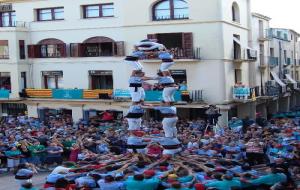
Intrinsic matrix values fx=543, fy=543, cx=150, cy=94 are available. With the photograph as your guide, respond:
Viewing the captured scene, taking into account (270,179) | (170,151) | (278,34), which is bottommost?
(270,179)

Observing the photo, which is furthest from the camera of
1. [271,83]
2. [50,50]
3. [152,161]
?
[271,83]

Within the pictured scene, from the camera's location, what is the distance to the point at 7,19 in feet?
158

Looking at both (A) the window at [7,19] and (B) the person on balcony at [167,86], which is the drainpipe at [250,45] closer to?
(A) the window at [7,19]

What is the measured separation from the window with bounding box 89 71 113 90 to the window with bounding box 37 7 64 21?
18.6 ft

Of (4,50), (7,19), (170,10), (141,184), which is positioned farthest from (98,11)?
(141,184)

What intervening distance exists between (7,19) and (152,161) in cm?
3084

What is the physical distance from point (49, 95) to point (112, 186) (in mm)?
28209

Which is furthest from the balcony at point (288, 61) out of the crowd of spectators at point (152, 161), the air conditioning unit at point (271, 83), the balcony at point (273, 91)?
the crowd of spectators at point (152, 161)

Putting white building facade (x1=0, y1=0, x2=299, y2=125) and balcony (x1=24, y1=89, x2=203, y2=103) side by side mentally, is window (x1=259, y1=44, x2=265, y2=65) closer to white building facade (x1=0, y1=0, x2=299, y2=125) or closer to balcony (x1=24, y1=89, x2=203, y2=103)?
white building facade (x1=0, y1=0, x2=299, y2=125)

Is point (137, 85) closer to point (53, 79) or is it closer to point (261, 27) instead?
point (53, 79)

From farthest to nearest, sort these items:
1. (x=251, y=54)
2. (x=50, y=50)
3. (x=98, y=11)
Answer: (x=50, y=50)
(x=251, y=54)
(x=98, y=11)

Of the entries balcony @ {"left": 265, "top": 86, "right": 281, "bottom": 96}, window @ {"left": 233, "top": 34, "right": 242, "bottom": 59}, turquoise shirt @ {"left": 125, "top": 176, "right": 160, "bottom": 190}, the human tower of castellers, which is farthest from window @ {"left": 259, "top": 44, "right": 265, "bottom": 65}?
turquoise shirt @ {"left": 125, "top": 176, "right": 160, "bottom": 190}

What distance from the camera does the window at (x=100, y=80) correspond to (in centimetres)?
4387

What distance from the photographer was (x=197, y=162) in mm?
20875
